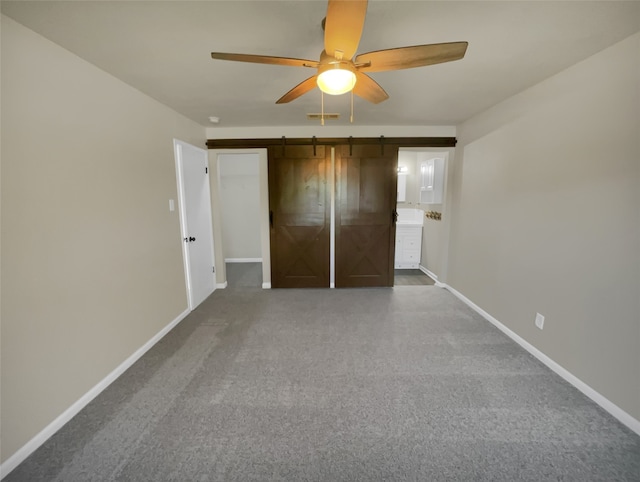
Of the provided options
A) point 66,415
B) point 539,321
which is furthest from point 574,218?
point 66,415

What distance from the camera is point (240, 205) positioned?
225 inches

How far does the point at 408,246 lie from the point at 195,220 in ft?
12.4

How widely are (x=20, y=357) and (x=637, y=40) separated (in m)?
3.97

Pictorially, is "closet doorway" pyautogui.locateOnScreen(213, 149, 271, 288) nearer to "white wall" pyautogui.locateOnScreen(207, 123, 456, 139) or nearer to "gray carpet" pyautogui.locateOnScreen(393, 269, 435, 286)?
"white wall" pyautogui.locateOnScreen(207, 123, 456, 139)

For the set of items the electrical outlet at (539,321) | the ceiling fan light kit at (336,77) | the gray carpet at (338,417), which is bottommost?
the gray carpet at (338,417)

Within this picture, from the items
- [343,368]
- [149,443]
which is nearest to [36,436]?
[149,443]

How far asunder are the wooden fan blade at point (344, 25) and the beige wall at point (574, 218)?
5.84 ft

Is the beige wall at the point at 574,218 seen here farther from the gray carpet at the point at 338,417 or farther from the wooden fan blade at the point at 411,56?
the wooden fan blade at the point at 411,56

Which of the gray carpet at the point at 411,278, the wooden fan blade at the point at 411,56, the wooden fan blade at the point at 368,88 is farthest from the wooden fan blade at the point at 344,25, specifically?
the gray carpet at the point at 411,278

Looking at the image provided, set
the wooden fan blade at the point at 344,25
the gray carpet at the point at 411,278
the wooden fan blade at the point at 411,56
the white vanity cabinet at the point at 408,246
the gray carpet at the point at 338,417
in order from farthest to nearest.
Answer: the white vanity cabinet at the point at 408,246, the gray carpet at the point at 411,278, the gray carpet at the point at 338,417, the wooden fan blade at the point at 411,56, the wooden fan blade at the point at 344,25

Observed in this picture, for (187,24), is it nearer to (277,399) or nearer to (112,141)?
(112,141)

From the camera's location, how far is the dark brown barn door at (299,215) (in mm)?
3770

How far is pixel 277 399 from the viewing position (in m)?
1.83

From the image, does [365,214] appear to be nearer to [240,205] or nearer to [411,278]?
[411,278]
